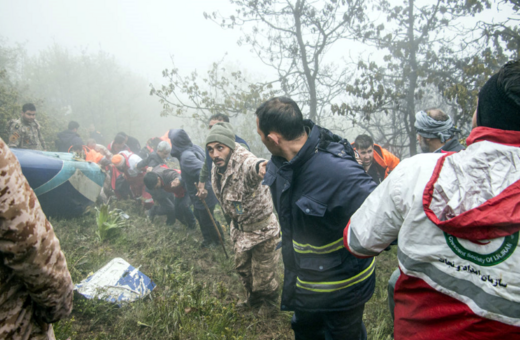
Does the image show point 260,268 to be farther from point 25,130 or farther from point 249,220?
point 25,130

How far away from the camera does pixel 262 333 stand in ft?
9.71

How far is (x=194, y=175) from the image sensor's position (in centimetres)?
520

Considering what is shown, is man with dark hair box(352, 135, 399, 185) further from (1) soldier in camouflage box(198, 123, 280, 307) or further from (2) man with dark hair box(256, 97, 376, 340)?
(2) man with dark hair box(256, 97, 376, 340)

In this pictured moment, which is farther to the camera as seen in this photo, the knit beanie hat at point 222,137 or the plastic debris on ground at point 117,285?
the knit beanie hat at point 222,137

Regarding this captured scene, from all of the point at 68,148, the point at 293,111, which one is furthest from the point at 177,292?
the point at 68,148

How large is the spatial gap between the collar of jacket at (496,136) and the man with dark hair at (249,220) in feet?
6.91

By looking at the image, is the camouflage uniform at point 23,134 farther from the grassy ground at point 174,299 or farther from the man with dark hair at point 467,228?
the man with dark hair at point 467,228

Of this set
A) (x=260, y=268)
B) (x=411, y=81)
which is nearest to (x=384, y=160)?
(x=260, y=268)

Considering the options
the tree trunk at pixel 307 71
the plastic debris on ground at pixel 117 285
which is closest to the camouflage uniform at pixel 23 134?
the plastic debris on ground at pixel 117 285

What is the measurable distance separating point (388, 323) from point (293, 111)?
2515mm

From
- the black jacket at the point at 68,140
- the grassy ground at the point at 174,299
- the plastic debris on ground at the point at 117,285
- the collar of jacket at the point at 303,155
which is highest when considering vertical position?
the collar of jacket at the point at 303,155

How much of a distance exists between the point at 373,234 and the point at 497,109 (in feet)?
2.08

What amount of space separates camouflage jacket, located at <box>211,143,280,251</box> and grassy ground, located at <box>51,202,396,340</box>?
0.77 meters

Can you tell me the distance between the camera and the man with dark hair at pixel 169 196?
5.54 meters
